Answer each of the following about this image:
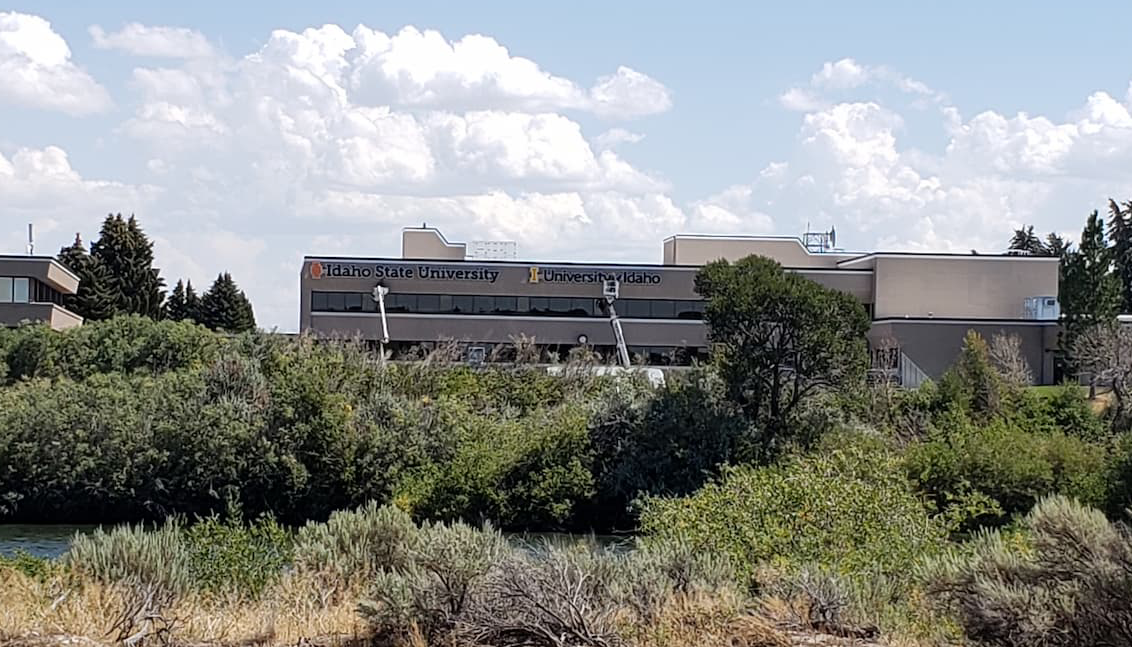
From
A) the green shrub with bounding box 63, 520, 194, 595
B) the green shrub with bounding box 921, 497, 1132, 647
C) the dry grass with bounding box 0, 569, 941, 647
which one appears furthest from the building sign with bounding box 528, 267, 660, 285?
the green shrub with bounding box 921, 497, 1132, 647

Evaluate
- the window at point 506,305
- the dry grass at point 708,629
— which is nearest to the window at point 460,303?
the window at point 506,305

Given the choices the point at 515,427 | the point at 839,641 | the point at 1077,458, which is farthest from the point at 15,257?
the point at 839,641

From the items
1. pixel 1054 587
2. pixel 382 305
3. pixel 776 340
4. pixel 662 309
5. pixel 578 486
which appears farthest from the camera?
pixel 662 309

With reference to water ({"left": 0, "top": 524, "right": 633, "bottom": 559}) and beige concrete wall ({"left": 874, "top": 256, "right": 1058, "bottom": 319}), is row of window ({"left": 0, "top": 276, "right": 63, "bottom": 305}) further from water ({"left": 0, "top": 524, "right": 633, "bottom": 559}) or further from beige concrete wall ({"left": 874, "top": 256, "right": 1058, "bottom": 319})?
beige concrete wall ({"left": 874, "top": 256, "right": 1058, "bottom": 319})

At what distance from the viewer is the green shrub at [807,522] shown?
16594 mm

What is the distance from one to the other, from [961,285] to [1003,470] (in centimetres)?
3483

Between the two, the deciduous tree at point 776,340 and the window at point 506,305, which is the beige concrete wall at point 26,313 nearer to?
the window at point 506,305

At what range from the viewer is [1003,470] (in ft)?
121

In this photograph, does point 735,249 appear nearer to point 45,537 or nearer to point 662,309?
point 662,309

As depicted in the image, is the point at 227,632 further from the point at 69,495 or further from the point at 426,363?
the point at 426,363

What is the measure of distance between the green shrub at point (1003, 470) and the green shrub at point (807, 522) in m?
15.9

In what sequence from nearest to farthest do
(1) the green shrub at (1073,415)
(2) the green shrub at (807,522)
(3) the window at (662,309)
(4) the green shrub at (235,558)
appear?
(4) the green shrub at (235,558) → (2) the green shrub at (807,522) → (1) the green shrub at (1073,415) → (3) the window at (662,309)

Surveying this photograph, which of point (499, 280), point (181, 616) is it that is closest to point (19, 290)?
point (499, 280)

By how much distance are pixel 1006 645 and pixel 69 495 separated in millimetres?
32983
